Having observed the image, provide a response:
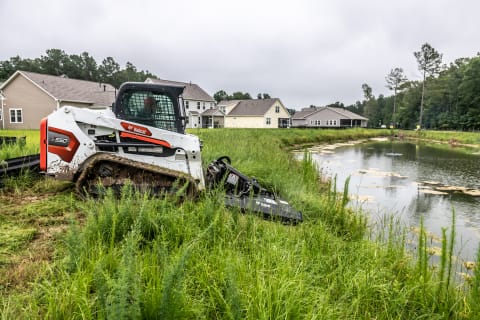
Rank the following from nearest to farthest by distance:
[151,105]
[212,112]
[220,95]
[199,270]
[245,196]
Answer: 1. [199,270]
2. [151,105]
3. [245,196]
4. [212,112]
5. [220,95]

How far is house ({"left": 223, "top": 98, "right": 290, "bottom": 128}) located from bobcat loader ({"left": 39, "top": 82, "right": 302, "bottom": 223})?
43.7m

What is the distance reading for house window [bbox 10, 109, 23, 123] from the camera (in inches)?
1062

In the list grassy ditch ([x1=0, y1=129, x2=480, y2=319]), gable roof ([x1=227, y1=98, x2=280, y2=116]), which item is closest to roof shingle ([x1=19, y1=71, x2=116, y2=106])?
gable roof ([x1=227, y1=98, x2=280, y2=116])

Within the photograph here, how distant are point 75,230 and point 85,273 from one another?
360 mm

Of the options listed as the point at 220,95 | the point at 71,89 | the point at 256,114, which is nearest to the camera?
the point at 71,89

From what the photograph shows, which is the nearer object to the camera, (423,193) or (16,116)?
(423,193)

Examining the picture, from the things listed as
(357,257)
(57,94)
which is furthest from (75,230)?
(57,94)

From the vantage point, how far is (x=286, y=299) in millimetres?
2225

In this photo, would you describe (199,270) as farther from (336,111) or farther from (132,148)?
(336,111)

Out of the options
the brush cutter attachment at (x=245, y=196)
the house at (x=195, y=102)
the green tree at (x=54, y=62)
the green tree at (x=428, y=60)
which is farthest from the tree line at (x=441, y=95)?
the green tree at (x=54, y=62)

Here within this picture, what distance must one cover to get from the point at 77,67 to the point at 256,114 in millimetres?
45989

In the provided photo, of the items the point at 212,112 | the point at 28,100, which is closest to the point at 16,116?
the point at 28,100

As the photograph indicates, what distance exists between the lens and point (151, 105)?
4738 mm

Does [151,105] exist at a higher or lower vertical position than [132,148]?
higher
